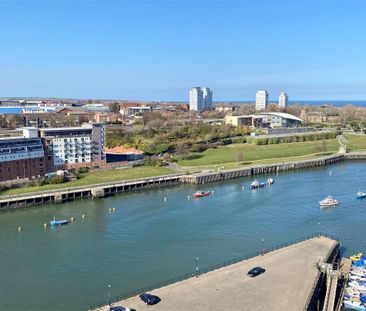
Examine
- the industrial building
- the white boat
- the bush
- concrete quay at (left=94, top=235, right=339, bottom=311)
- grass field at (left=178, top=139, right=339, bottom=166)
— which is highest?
the industrial building

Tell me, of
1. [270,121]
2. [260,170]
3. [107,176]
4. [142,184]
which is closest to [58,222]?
[142,184]

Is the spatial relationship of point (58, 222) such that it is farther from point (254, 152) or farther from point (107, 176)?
point (254, 152)

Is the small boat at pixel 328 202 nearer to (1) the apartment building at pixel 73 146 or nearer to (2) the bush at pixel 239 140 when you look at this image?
(1) the apartment building at pixel 73 146

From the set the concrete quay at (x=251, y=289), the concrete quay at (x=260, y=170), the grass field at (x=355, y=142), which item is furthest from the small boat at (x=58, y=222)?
the grass field at (x=355, y=142)

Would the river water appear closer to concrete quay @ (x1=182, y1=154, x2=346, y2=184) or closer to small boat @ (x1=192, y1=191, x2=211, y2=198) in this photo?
small boat @ (x1=192, y1=191, x2=211, y2=198)

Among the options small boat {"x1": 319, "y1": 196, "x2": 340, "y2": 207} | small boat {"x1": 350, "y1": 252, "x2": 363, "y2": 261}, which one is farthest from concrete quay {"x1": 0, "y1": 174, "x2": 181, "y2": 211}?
small boat {"x1": 350, "y1": 252, "x2": 363, "y2": 261}

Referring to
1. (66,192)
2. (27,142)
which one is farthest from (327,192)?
(27,142)

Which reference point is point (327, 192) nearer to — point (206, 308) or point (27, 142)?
point (206, 308)
